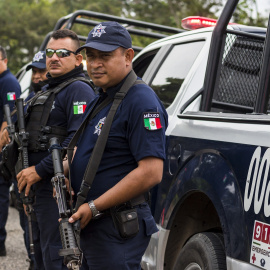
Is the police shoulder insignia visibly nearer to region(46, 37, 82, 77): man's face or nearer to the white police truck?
the white police truck

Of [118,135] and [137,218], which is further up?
[118,135]

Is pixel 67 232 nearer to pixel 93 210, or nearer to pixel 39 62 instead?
pixel 93 210

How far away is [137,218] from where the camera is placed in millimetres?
2775

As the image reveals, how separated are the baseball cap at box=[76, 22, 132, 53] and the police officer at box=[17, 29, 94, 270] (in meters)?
1.09

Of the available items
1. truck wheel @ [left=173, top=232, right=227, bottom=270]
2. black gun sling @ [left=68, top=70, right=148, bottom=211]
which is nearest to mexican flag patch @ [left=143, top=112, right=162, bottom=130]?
black gun sling @ [left=68, top=70, right=148, bottom=211]

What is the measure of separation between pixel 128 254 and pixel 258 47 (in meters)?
2.12

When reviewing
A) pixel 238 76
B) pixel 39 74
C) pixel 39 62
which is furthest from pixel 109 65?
pixel 39 74

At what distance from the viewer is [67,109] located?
3.93 meters

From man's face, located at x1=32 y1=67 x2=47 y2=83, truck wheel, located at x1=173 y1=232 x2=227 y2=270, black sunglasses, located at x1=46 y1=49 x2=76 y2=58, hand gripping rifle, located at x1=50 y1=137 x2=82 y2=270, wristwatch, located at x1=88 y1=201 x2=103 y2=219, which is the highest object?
black sunglasses, located at x1=46 y1=49 x2=76 y2=58

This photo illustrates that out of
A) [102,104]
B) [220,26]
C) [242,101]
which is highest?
[220,26]

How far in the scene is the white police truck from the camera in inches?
109

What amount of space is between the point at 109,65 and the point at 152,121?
346 millimetres

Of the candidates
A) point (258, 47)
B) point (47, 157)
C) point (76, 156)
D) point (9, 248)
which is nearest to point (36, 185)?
point (47, 157)

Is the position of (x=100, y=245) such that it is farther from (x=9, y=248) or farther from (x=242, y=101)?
(x=9, y=248)
